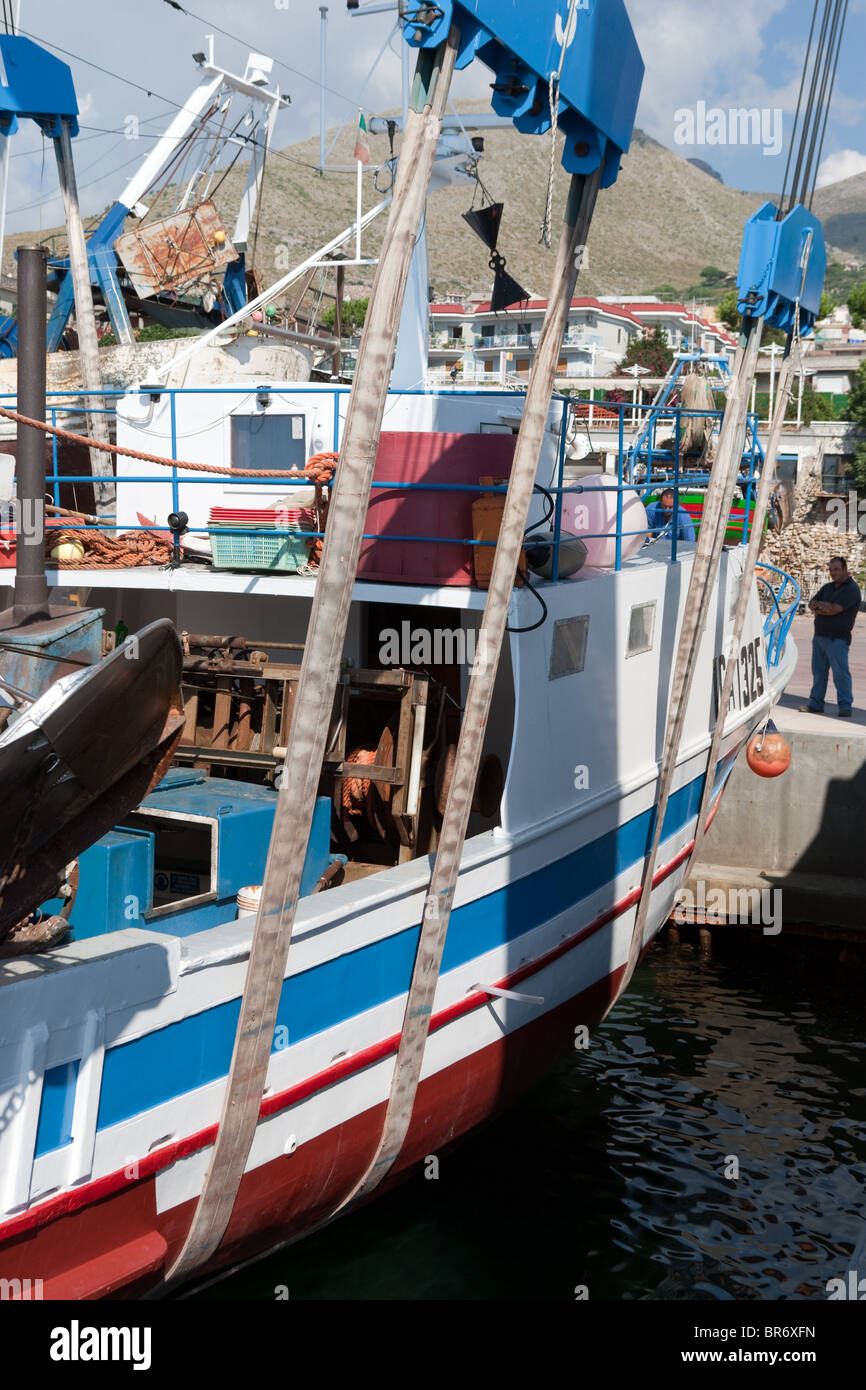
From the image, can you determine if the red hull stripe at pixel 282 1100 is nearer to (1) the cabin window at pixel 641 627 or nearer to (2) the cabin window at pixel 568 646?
(2) the cabin window at pixel 568 646

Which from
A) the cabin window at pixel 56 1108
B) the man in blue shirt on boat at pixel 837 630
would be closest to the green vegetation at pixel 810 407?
the man in blue shirt on boat at pixel 837 630

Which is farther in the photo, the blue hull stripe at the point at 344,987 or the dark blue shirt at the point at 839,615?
the dark blue shirt at the point at 839,615

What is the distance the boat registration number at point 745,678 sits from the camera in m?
10.4

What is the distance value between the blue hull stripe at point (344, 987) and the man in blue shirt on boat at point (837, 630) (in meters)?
6.20

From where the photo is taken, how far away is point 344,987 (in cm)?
578

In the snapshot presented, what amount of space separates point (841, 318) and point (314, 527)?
126m

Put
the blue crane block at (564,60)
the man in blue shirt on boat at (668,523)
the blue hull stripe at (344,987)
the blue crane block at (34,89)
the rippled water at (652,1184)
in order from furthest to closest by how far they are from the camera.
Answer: the man in blue shirt on boat at (668,523) → the blue crane block at (34,89) → the rippled water at (652,1184) → the blue hull stripe at (344,987) → the blue crane block at (564,60)

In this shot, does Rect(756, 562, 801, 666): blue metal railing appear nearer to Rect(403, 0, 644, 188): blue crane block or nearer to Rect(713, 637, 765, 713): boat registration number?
Rect(713, 637, 765, 713): boat registration number

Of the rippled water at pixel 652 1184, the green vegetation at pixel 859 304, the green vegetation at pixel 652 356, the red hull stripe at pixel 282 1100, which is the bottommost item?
the rippled water at pixel 652 1184

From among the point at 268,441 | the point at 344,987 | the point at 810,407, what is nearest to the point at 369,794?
the point at 344,987

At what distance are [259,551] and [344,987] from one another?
2.82 meters

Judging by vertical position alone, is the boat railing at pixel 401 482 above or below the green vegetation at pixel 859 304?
below

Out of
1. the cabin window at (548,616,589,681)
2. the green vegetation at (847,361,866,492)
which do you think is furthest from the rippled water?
the green vegetation at (847,361,866,492)

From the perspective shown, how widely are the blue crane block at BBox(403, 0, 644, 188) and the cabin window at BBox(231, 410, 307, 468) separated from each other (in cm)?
310
